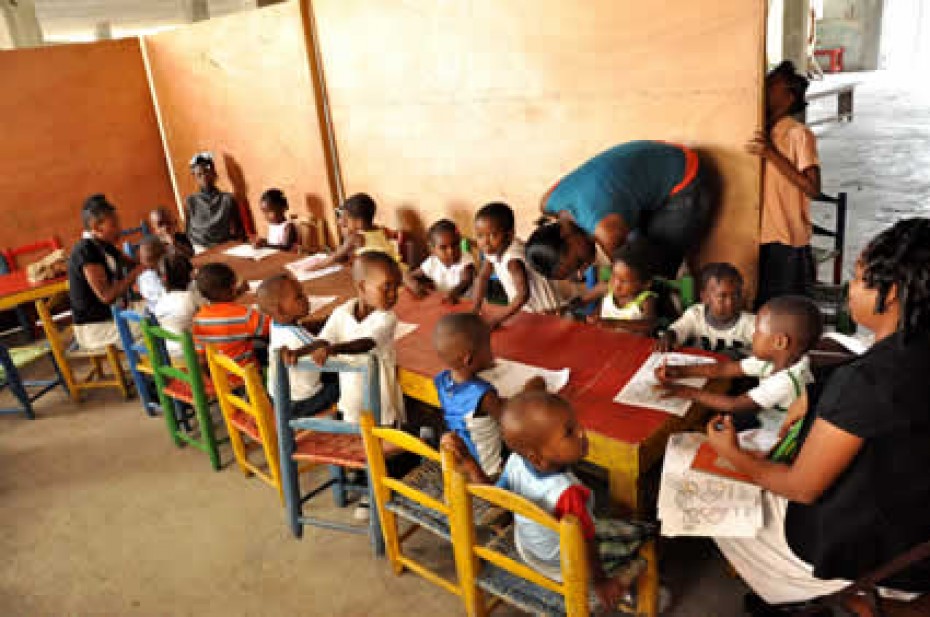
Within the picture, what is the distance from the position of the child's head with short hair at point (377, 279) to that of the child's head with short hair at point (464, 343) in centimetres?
47

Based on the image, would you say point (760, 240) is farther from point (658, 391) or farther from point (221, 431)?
point (221, 431)

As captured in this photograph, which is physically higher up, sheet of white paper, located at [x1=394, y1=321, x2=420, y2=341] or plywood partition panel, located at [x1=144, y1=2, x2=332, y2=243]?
plywood partition panel, located at [x1=144, y1=2, x2=332, y2=243]

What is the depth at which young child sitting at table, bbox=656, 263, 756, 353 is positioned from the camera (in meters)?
2.54

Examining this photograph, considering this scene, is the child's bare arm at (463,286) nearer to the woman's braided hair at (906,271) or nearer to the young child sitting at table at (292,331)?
the young child sitting at table at (292,331)

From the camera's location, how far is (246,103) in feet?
17.9

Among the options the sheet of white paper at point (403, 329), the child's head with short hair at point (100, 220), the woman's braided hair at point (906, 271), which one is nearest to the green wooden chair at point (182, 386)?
the sheet of white paper at point (403, 329)

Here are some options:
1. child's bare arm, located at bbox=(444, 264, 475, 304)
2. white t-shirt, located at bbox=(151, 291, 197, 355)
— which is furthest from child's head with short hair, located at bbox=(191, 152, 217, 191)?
child's bare arm, located at bbox=(444, 264, 475, 304)

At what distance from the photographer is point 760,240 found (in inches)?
121

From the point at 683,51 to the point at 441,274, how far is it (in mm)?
1564

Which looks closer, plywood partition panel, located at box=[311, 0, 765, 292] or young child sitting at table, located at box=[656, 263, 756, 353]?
young child sitting at table, located at box=[656, 263, 756, 353]

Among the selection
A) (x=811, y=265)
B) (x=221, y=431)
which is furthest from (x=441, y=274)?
(x=811, y=265)

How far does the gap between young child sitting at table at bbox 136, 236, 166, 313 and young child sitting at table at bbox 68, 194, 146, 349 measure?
0.21 feet

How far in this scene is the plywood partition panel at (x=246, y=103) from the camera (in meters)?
4.94

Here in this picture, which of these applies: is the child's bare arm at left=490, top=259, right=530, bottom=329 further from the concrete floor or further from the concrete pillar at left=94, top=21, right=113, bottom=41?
the concrete pillar at left=94, top=21, right=113, bottom=41
